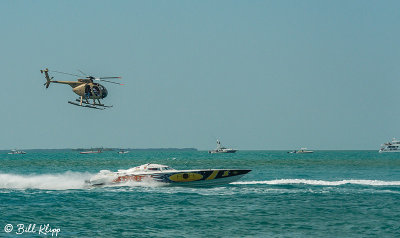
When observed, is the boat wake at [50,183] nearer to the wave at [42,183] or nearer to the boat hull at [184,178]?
the wave at [42,183]

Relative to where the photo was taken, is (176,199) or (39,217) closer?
(39,217)

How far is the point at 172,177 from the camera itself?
41.2 meters

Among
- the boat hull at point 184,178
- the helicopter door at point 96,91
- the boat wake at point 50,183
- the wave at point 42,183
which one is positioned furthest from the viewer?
the helicopter door at point 96,91

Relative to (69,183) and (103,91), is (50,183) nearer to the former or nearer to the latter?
(69,183)

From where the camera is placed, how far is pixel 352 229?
24234 millimetres

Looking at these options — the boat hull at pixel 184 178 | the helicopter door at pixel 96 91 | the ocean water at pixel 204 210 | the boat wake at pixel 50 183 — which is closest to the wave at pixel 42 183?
the boat wake at pixel 50 183

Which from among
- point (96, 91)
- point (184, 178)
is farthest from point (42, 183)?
point (184, 178)

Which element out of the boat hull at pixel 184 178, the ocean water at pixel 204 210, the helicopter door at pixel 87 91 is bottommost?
the ocean water at pixel 204 210

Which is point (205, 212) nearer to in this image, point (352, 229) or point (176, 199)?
point (176, 199)

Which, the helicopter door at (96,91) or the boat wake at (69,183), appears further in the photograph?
the helicopter door at (96,91)

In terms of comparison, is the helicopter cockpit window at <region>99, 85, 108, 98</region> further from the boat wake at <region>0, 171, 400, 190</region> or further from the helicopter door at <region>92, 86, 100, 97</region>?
the boat wake at <region>0, 171, 400, 190</region>

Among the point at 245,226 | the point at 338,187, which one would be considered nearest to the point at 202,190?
the point at 338,187

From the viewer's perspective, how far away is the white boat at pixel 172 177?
4112cm

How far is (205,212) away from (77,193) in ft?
46.9
